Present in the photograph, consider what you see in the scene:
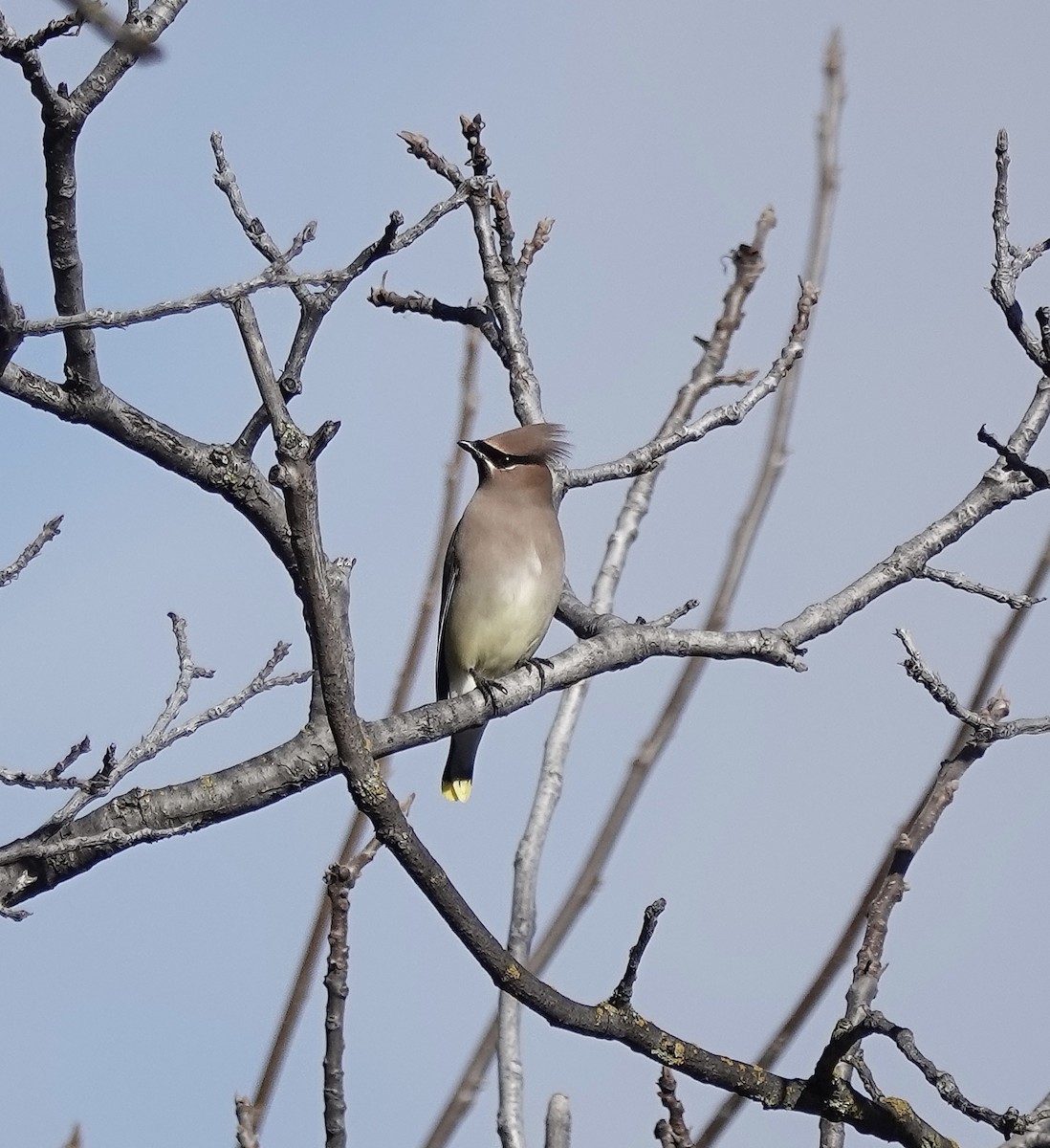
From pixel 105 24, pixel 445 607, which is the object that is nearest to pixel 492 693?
pixel 445 607

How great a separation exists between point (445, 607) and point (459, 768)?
1.02 m

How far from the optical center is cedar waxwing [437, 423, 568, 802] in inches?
217

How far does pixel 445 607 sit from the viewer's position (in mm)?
6258

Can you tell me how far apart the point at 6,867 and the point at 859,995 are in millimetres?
1700

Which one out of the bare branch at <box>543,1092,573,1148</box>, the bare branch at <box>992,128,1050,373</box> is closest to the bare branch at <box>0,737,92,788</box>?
the bare branch at <box>543,1092,573,1148</box>

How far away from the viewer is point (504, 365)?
490 centimetres

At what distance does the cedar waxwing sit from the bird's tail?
0.74m

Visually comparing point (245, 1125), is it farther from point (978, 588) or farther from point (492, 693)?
point (978, 588)

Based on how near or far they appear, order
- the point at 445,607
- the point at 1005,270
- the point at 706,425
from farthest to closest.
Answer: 1. the point at 445,607
2. the point at 706,425
3. the point at 1005,270

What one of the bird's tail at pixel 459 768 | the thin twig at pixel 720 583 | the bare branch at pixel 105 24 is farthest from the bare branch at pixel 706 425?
the bare branch at pixel 105 24

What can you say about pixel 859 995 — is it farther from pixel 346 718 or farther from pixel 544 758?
pixel 544 758

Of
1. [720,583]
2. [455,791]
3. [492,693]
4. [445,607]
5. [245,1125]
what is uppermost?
[445,607]

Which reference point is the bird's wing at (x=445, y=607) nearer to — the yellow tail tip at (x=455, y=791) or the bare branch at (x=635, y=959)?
the yellow tail tip at (x=455, y=791)

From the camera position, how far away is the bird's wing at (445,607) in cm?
617
